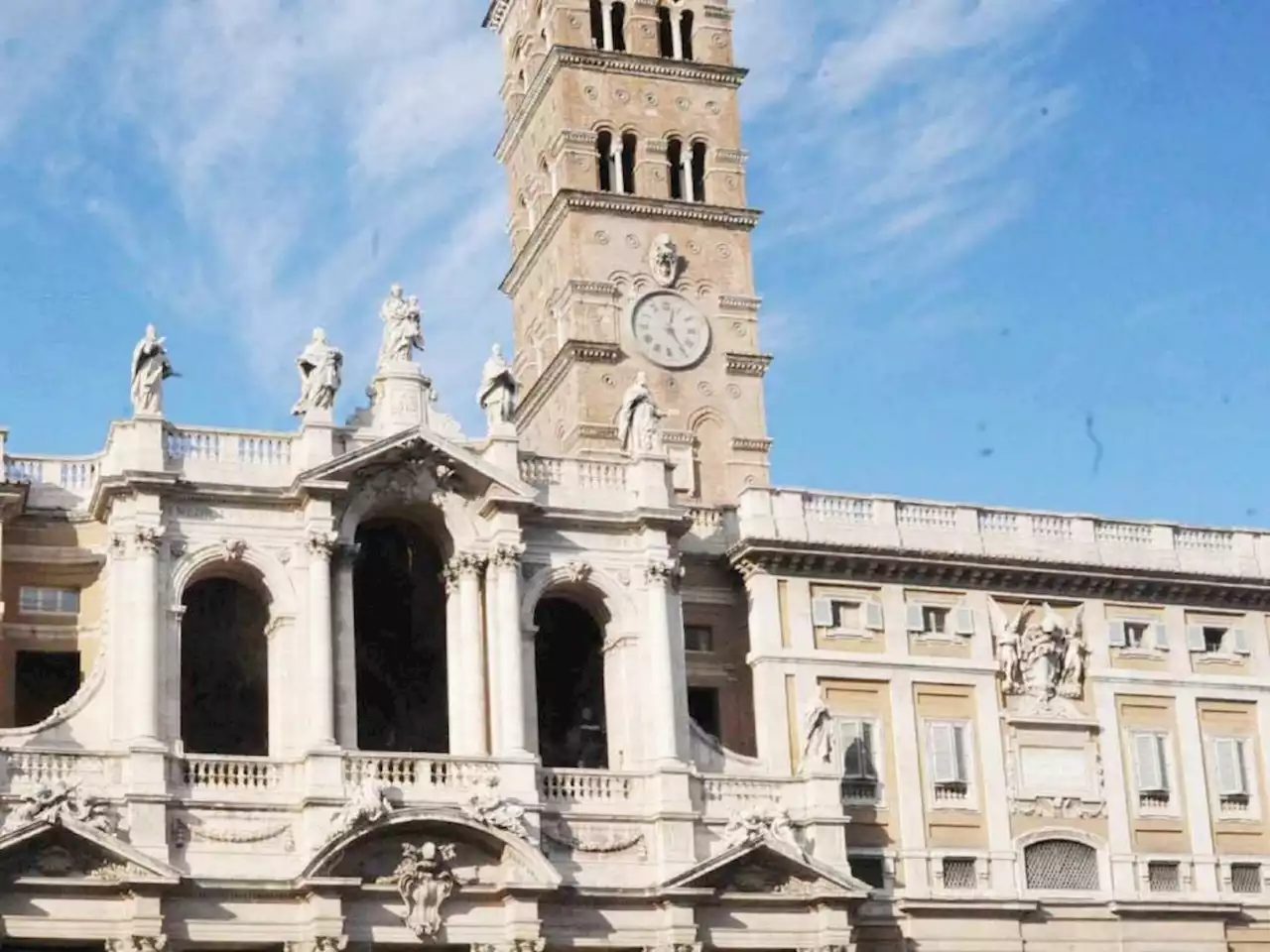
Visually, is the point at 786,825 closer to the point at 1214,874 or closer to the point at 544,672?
the point at 544,672

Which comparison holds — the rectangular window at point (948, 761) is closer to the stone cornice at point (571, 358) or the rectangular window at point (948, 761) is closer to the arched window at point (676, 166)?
the stone cornice at point (571, 358)

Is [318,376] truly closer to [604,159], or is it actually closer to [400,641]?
[400,641]

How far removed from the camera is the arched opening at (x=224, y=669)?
172 ft

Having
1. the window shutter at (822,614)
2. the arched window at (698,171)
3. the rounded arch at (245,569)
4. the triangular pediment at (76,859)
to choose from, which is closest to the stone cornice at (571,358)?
the arched window at (698,171)

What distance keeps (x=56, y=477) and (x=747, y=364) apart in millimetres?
22529

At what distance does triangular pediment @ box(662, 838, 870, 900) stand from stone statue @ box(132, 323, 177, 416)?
50.0ft

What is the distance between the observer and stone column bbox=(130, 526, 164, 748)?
157 feet

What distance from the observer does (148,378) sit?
50.6 metres

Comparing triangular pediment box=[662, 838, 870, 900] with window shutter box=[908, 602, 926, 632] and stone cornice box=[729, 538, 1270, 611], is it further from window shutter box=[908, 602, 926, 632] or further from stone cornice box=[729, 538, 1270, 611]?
window shutter box=[908, 602, 926, 632]

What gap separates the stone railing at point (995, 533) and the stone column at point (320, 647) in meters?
10.4

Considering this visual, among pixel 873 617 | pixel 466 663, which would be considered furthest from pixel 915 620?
pixel 466 663

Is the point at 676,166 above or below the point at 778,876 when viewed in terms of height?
above

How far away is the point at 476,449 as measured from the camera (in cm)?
5319

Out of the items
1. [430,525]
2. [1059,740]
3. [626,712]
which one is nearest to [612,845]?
[626,712]
